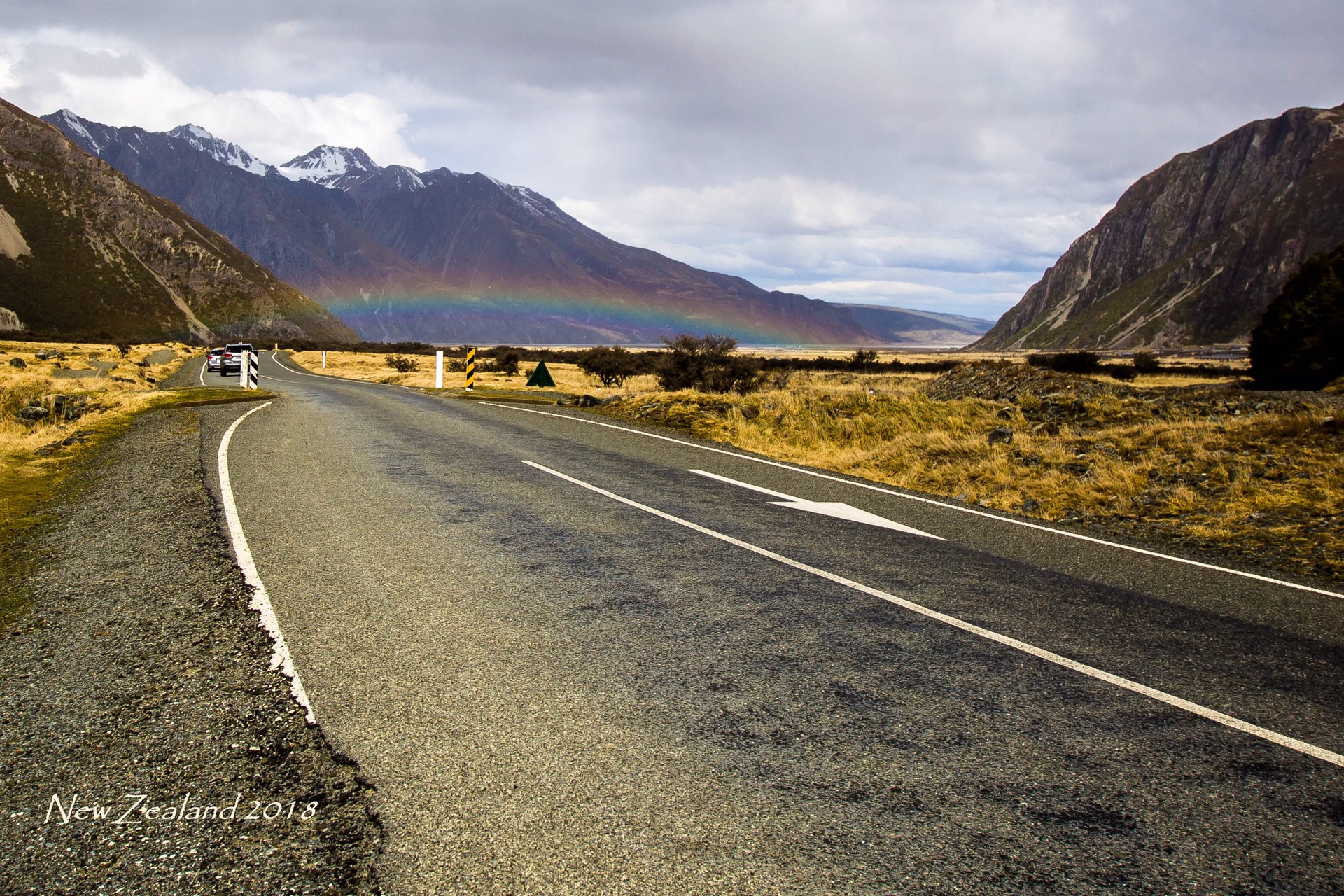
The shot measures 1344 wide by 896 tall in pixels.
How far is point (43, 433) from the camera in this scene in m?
13.7

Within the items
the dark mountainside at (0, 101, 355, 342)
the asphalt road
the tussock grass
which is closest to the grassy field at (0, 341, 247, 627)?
the tussock grass

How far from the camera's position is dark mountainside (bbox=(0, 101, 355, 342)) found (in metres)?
118

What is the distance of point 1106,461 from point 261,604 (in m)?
11.0

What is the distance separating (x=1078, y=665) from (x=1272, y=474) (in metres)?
7.88

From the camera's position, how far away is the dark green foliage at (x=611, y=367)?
139 feet

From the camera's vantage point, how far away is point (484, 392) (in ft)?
86.1

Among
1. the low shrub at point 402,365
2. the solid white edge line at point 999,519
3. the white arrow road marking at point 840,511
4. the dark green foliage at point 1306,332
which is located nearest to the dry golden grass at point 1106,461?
the solid white edge line at point 999,519

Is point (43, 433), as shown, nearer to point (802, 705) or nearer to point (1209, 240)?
point (802, 705)

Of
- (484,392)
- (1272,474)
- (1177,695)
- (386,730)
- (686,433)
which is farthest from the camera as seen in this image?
(484,392)

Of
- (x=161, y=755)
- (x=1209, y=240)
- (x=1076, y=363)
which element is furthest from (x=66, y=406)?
(x=1209, y=240)

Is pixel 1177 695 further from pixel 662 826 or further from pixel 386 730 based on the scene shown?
pixel 386 730

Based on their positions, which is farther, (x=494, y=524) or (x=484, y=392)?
(x=484, y=392)

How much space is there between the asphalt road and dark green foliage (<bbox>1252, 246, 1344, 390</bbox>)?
1278 inches

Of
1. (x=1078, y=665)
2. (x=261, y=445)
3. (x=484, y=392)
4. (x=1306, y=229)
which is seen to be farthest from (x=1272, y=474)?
(x=1306, y=229)
